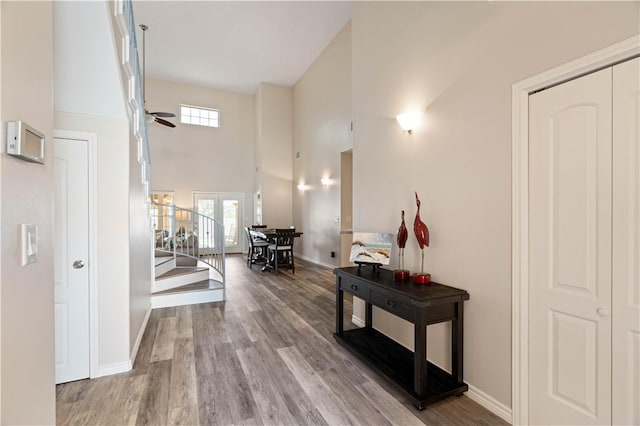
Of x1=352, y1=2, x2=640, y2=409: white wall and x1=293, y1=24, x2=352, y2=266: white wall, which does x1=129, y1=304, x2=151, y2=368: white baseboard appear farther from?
x1=293, y1=24, x2=352, y2=266: white wall

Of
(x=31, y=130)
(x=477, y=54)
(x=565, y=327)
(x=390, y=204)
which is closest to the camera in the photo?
(x=31, y=130)

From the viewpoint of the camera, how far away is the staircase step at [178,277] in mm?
4445

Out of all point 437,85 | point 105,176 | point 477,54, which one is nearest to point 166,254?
point 105,176

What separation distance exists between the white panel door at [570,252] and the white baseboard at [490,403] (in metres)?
0.15

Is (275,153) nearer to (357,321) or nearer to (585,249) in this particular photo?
(357,321)

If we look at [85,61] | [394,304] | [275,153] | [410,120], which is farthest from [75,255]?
[275,153]

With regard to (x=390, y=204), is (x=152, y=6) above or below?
above

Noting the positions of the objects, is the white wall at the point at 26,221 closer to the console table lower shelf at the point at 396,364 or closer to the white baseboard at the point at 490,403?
the console table lower shelf at the point at 396,364

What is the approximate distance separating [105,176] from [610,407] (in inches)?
146

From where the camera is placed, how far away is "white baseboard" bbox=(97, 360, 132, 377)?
2543mm

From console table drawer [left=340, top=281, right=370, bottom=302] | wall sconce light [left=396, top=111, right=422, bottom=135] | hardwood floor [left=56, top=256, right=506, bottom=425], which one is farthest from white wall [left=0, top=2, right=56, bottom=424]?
wall sconce light [left=396, top=111, right=422, bottom=135]

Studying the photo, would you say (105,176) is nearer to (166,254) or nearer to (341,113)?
(166,254)

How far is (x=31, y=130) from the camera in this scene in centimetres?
100

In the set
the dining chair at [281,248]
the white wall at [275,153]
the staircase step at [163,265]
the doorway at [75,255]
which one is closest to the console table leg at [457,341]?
the doorway at [75,255]
